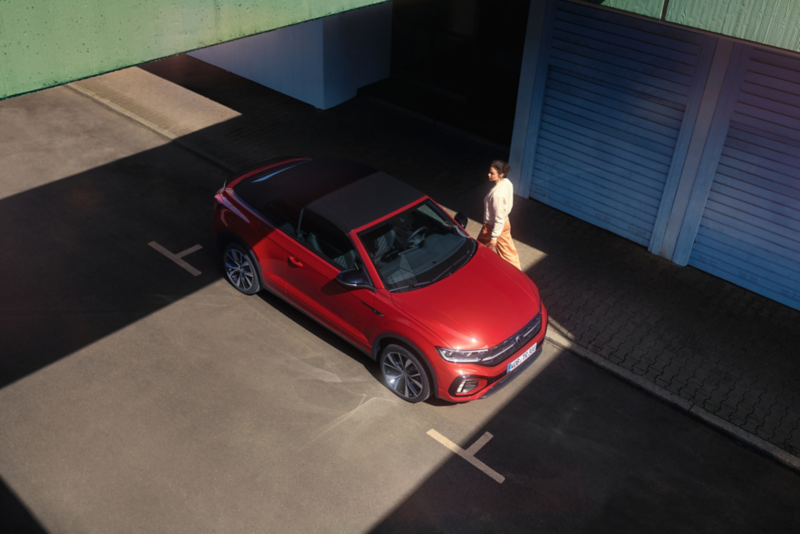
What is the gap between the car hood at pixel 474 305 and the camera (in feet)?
22.9

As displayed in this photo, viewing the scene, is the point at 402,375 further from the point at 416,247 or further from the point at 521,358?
the point at 416,247

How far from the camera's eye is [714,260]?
979cm

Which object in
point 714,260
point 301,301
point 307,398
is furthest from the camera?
point 714,260

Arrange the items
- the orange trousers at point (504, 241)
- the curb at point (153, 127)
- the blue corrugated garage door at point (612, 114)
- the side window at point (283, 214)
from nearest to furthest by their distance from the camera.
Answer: the side window at point (283, 214)
the orange trousers at point (504, 241)
the blue corrugated garage door at point (612, 114)
the curb at point (153, 127)

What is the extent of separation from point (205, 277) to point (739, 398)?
6717mm

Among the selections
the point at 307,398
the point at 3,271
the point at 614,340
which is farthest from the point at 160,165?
the point at 614,340

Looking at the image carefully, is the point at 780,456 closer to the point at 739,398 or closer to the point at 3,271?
the point at 739,398

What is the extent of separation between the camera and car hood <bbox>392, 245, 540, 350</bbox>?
22.9 feet

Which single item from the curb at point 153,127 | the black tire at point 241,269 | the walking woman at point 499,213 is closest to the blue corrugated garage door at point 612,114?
the walking woman at point 499,213

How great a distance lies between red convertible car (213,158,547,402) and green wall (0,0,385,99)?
7.20 ft

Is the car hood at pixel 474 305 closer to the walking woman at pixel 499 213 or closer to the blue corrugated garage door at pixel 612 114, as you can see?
the walking woman at pixel 499 213

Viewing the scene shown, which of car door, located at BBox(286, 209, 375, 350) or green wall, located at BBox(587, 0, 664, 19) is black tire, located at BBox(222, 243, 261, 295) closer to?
car door, located at BBox(286, 209, 375, 350)

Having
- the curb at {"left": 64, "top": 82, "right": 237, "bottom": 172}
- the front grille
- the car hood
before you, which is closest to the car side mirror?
→ the car hood

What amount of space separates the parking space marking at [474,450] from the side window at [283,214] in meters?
2.74
